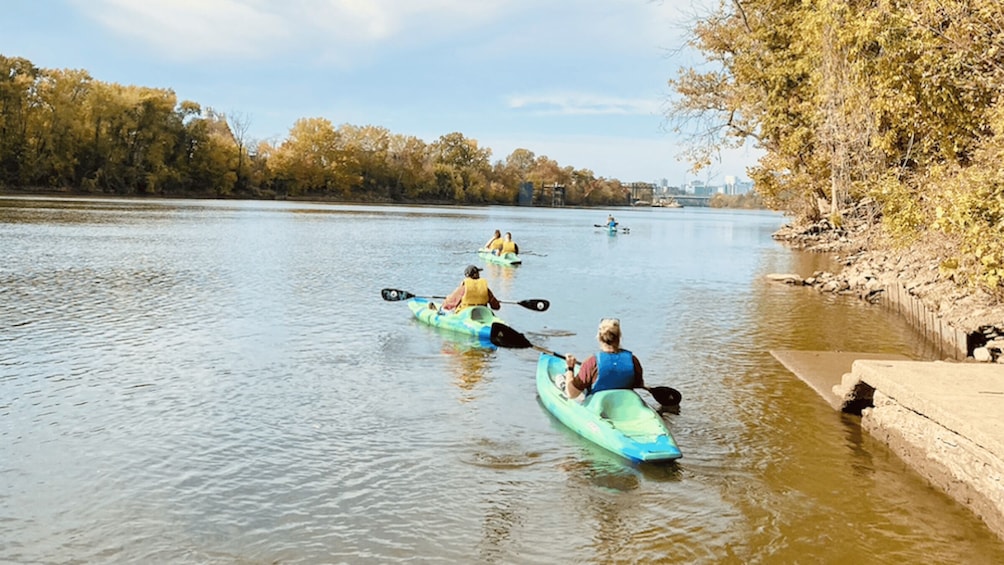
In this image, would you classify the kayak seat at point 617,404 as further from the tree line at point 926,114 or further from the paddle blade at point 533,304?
the paddle blade at point 533,304

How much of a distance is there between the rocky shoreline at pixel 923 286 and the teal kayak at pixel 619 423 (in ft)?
22.6

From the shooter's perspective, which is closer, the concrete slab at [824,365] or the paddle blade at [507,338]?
the concrete slab at [824,365]

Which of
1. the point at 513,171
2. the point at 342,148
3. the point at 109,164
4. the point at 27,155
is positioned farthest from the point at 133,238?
the point at 513,171

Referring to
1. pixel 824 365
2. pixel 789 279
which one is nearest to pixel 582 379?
pixel 824 365

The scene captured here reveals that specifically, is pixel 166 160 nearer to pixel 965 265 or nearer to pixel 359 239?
pixel 359 239

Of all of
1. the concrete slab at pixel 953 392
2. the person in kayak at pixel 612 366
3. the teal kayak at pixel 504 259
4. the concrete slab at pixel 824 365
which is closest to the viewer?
the concrete slab at pixel 953 392

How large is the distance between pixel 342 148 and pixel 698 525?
12742 centimetres

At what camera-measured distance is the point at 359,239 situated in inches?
1772

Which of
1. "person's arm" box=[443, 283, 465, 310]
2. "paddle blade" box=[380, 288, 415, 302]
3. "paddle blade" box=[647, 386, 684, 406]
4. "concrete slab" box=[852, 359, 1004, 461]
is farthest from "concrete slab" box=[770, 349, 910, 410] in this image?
"paddle blade" box=[380, 288, 415, 302]

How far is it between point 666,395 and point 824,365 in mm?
4246

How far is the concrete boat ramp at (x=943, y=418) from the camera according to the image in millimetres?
7164

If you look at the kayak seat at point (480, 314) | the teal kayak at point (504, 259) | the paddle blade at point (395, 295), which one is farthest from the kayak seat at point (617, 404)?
the teal kayak at point (504, 259)

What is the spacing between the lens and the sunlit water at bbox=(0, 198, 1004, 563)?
6828 mm

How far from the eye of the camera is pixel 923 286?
20438 mm
